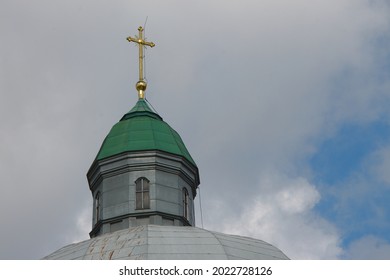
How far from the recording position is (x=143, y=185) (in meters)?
45.7

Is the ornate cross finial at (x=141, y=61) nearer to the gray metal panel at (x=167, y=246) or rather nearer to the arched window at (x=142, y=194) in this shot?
the arched window at (x=142, y=194)

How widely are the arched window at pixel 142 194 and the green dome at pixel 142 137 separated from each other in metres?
1.44

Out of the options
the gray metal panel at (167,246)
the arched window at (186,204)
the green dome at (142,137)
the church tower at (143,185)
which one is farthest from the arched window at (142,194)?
the gray metal panel at (167,246)

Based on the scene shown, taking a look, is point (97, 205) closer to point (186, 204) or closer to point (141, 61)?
point (186, 204)

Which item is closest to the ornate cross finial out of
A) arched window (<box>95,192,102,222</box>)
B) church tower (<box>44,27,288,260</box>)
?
church tower (<box>44,27,288,260</box>)

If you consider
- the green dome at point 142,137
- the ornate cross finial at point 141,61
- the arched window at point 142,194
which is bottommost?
the arched window at point 142,194

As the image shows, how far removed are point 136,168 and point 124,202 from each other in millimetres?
1655

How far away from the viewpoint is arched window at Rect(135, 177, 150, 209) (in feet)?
148

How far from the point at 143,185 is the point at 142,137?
2309 mm

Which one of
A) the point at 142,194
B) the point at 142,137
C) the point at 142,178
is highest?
the point at 142,137

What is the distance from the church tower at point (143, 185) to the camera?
41.3 m

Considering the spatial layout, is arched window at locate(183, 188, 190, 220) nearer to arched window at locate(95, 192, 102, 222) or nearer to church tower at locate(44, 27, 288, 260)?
church tower at locate(44, 27, 288, 260)

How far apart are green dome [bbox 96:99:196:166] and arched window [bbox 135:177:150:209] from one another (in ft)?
4.73

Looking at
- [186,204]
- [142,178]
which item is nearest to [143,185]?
[142,178]
